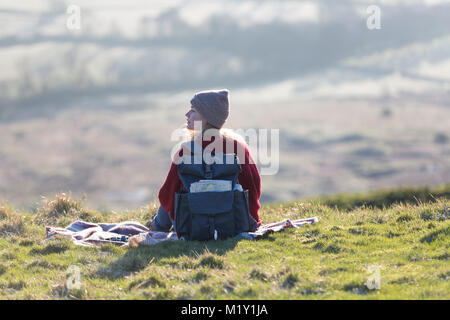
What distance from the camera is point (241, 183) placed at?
25.4 ft

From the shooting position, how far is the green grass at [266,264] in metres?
5.61

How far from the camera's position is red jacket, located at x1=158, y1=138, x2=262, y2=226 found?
746 centimetres

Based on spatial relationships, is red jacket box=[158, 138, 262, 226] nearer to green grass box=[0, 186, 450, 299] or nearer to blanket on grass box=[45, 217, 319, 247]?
blanket on grass box=[45, 217, 319, 247]

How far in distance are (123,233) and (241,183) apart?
1.89 meters

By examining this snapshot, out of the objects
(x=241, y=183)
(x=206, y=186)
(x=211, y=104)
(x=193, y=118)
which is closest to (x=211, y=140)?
(x=193, y=118)

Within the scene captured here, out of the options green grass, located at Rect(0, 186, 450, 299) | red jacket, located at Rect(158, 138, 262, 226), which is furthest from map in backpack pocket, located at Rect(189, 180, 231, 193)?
green grass, located at Rect(0, 186, 450, 299)

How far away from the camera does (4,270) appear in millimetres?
6828

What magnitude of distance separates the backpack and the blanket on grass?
0.24 metres

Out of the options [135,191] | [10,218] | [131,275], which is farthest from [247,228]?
[135,191]

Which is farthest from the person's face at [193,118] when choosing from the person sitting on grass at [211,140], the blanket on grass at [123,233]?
the blanket on grass at [123,233]

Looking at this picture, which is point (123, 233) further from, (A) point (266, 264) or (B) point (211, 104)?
(A) point (266, 264)

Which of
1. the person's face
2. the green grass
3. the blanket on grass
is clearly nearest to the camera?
the green grass
